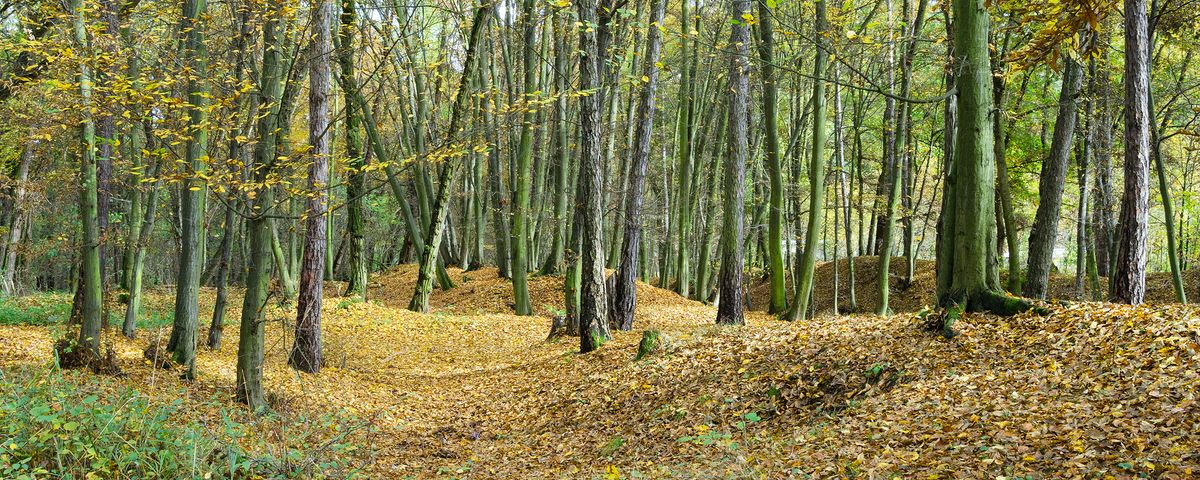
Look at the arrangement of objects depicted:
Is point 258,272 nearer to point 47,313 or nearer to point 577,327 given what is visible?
point 577,327

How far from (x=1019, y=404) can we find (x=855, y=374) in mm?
→ 1628

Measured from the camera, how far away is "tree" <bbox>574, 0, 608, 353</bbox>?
997 cm

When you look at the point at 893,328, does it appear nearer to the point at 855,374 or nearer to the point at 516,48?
the point at 855,374

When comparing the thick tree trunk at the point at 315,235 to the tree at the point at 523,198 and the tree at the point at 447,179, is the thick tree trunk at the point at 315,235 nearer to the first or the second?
the tree at the point at 447,179

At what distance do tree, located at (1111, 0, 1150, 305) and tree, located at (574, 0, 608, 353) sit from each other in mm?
6108

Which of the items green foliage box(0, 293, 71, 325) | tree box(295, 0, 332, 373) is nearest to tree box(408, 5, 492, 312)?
tree box(295, 0, 332, 373)

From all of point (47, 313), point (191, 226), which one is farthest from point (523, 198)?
point (47, 313)

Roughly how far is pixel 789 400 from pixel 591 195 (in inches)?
177

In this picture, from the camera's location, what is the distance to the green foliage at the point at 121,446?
4.54 meters

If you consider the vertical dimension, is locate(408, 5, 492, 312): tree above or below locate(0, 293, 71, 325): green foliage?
above

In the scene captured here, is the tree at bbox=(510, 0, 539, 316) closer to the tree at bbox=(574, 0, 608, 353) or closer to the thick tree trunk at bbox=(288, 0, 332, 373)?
the tree at bbox=(574, 0, 608, 353)

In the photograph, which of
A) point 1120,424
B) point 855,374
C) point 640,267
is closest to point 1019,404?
point 1120,424

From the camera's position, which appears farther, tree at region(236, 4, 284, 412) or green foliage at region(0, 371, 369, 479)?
tree at region(236, 4, 284, 412)

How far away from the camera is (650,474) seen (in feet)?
19.1
